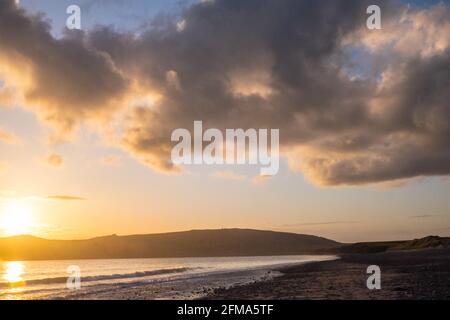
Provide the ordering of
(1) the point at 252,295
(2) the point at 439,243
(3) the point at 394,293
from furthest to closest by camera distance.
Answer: (2) the point at 439,243 → (1) the point at 252,295 → (3) the point at 394,293
